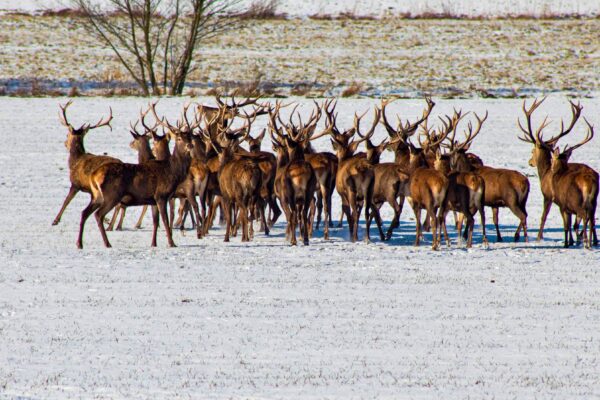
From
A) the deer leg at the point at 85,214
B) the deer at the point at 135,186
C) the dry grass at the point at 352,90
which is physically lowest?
the deer leg at the point at 85,214

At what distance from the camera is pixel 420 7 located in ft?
254

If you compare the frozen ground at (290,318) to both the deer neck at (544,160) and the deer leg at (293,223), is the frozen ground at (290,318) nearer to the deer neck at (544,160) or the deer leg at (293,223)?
the deer leg at (293,223)

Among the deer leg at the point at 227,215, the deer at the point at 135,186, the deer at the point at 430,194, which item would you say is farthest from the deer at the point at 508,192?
the deer at the point at 135,186

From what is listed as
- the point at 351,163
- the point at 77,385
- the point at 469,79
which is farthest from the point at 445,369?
the point at 469,79

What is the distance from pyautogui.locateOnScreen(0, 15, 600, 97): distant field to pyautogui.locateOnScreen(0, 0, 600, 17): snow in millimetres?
5548

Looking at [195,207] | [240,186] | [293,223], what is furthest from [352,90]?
[293,223]

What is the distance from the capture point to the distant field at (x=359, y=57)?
141 ft

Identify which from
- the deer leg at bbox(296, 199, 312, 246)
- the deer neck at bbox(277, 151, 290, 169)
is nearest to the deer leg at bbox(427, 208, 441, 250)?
the deer leg at bbox(296, 199, 312, 246)

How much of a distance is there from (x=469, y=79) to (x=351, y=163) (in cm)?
2955

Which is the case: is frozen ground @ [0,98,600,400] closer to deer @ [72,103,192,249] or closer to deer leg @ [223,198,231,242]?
deer leg @ [223,198,231,242]

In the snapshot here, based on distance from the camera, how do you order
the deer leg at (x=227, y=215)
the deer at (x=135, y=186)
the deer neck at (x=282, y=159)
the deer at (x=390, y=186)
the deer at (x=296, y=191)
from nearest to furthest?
the deer at (x=135, y=186) → the deer at (x=296, y=191) → the deer leg at (x=227, y=215) → the deer at (x=390, y=186) → the deer neck at (x=282, y=159)

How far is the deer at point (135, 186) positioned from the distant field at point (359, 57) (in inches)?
910

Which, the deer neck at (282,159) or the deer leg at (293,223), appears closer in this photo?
the deer leg at (293,223)

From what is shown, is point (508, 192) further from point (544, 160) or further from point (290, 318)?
point (290, 318)
